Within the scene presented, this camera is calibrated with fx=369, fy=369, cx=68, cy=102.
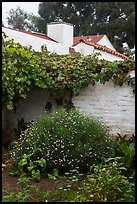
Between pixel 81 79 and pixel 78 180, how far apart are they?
9.83 feet

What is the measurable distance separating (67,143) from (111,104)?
2467 mm

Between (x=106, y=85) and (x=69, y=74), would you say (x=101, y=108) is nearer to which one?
(x=106, y=85)

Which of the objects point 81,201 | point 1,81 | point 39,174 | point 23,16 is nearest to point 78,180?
point 39,174

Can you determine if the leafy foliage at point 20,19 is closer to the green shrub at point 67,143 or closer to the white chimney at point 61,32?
the white chimney at point 61,32

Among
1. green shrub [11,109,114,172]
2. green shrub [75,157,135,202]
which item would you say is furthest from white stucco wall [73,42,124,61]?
green shrub [75,157,135,202]

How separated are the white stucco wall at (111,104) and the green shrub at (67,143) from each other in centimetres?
165

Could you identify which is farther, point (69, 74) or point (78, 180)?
point (69, 74)

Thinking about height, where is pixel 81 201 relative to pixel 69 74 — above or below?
below

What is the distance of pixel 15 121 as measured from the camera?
29.5 ft

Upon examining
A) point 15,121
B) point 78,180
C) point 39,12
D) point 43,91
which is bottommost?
point 78,180

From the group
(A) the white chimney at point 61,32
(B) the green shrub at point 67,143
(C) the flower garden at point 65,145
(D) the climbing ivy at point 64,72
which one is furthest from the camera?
(A) the white chimney at point 61,32

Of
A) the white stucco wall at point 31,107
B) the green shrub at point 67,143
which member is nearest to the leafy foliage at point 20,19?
the white stucco wall at point 31,107

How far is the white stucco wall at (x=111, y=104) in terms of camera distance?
7918 mm

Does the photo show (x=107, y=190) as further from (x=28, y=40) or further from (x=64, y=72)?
(x=28, y=40)
